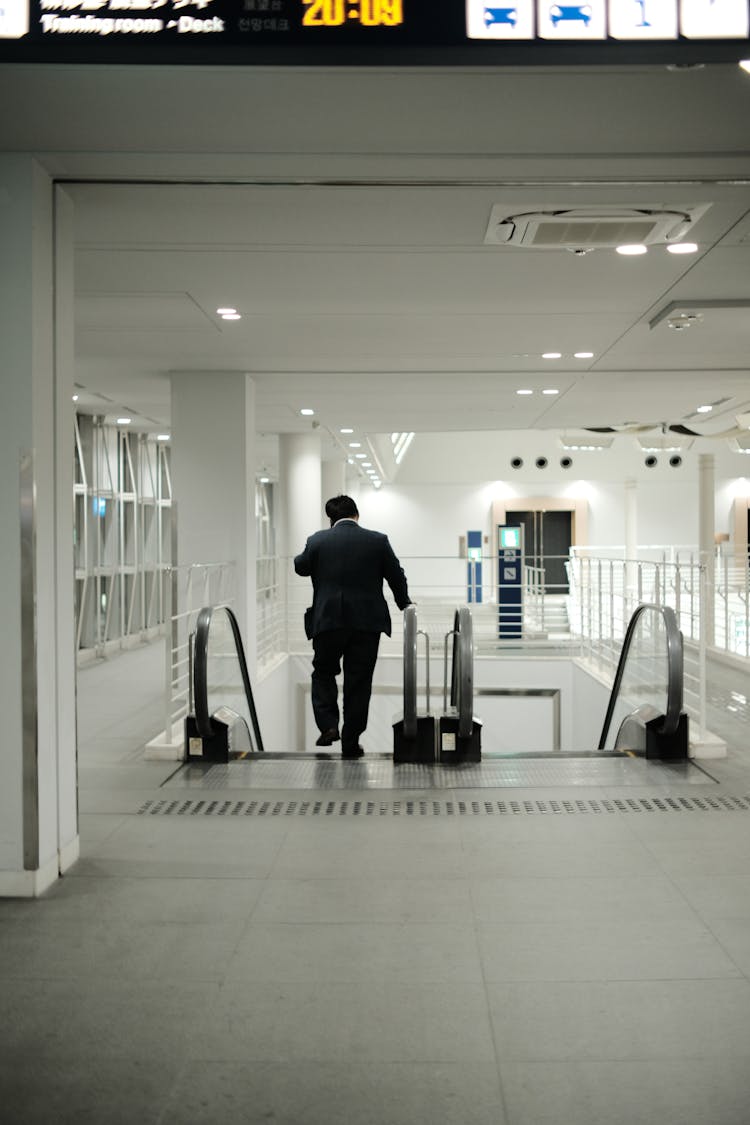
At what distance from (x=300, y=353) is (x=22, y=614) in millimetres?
4524

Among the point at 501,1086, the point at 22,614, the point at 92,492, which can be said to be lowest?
the point at 501,1086

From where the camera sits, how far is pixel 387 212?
→ 429 centimetres

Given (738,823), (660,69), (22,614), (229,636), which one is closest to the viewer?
(660,69)

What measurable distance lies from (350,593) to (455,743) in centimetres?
109

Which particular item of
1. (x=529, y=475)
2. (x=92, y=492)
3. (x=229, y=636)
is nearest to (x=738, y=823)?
(x=229, y=636)

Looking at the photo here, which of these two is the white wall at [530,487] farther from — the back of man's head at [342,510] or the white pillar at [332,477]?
the back of man's head at [342,510]

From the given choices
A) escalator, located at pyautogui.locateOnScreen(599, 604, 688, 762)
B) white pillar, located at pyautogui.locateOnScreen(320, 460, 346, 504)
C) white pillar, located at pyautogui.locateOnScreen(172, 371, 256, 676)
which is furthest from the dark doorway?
white pillar, located at pyautogui.locateOnScreen(172, 371, 256, 676)

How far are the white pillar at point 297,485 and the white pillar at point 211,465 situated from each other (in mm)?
4715

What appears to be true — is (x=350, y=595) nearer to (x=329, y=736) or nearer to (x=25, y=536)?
(x=329, y=736)

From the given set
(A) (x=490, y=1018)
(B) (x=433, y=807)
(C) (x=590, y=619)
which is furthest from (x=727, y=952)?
(C) (x=590, y=619)

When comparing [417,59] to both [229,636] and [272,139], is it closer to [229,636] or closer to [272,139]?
[272,139]

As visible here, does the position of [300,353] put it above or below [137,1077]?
above

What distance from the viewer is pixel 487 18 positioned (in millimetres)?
2473

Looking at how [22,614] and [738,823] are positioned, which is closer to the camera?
[22,614]
